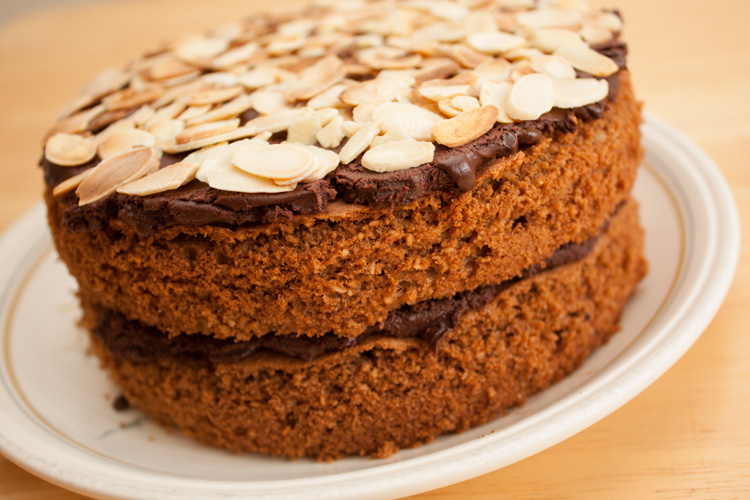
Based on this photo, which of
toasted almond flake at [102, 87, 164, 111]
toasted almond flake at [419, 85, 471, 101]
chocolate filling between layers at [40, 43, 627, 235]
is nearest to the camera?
chocolate filling between layers at [40, 43, 627, 235]

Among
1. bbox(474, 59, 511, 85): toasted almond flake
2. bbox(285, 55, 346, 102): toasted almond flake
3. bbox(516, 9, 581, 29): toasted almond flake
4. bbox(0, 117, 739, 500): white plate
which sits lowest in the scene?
bbox(0, 117, 739, 500): white plate

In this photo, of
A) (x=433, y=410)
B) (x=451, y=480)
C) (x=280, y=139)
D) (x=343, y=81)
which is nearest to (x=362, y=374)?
(x=433, y=410)

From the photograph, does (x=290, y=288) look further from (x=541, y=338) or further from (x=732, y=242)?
(x=732, y=242)

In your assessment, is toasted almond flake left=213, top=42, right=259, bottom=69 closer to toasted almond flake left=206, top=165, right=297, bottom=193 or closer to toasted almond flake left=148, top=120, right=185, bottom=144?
Result: toasted almond flake left=148, top=120, right=185, bottom=144

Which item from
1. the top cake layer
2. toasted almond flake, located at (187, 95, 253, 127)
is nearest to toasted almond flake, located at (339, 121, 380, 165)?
the top cake layer

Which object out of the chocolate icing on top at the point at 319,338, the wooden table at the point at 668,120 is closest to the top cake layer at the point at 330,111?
the chocolate icing on top at the point at 319,338

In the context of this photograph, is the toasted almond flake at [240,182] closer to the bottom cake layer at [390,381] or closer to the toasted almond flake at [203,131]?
the toasted almond flake at [203,131]

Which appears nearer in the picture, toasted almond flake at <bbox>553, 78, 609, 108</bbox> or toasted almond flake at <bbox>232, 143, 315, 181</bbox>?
toasted almond flake at <bbox>232, 143, 315, 181</bbox>

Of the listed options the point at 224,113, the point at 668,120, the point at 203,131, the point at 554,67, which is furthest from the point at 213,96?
the point at 668,120
